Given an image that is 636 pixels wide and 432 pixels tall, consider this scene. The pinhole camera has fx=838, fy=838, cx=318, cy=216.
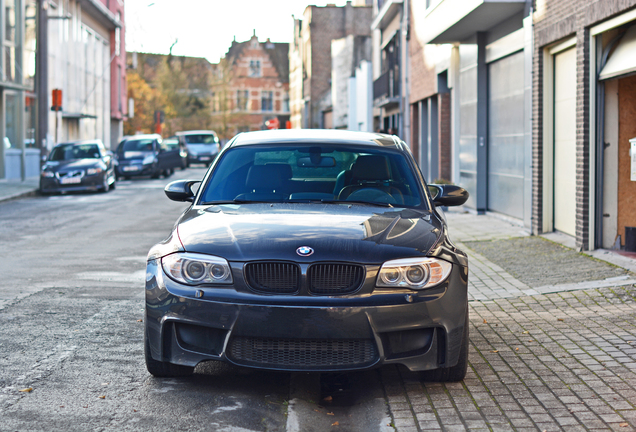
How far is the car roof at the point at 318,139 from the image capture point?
6078 millimetres

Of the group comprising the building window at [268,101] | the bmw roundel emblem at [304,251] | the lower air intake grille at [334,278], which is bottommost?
the lower air intake grille at [334,278]

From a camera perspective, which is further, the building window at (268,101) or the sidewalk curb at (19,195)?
the building window at (268,101)

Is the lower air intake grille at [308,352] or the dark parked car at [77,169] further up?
the dark parked car at [77,169]

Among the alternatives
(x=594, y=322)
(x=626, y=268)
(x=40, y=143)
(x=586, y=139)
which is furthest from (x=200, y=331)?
(x=40, y=143)

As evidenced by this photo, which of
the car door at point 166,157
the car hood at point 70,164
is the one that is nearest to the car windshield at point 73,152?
the car hood at point 70,164

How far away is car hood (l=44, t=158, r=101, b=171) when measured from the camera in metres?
23.8

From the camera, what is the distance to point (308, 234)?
460 centimetres

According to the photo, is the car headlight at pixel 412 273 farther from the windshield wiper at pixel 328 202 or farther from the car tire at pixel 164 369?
the car tire at pixel 164 369

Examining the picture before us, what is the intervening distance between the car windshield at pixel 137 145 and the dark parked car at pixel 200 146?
12.7m

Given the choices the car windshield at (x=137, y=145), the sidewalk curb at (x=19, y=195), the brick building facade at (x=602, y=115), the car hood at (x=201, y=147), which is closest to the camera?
the brick building facade at (x=602, y=115)

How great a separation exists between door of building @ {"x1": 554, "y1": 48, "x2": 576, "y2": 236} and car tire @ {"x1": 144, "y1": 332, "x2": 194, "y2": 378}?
25.8 feet

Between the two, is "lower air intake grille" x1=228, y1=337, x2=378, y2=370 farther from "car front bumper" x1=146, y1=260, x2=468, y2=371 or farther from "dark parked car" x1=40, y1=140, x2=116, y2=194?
"dark parked car" x1=40, y1=140, x2=116, y2=194

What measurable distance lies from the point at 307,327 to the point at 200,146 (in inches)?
1691

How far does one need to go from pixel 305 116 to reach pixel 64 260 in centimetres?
7320
